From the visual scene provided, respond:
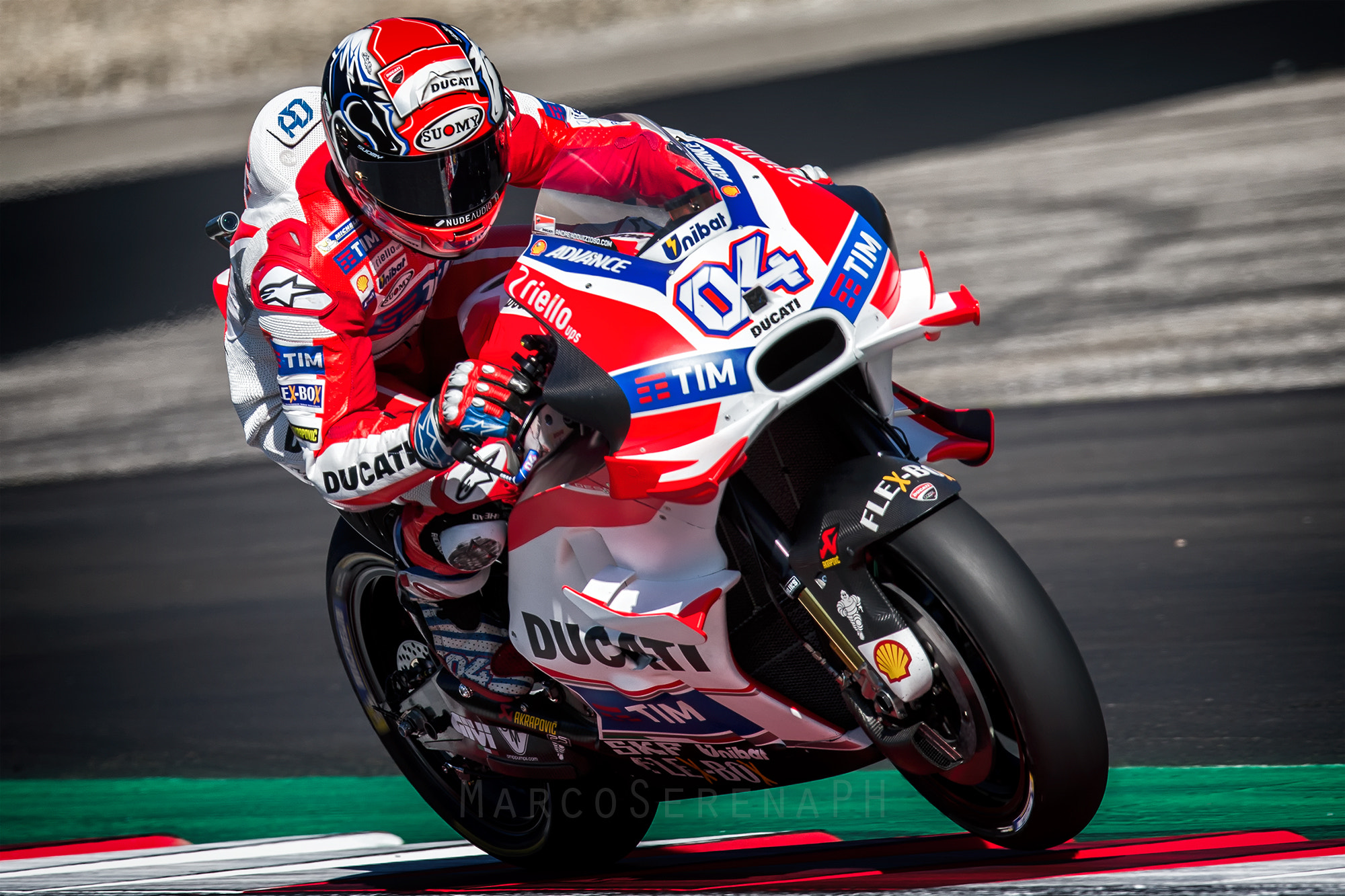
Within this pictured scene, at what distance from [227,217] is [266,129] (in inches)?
11.0

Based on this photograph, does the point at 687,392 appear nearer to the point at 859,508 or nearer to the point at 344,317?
the point at 859,508

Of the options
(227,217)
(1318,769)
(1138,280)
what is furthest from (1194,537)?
(227,217)

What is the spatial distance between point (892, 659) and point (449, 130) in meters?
1.28

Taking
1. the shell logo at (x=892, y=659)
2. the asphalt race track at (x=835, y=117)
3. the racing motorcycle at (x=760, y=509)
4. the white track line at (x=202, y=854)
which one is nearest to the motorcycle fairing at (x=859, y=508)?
the racing motorcycle at (x=760, y=509)

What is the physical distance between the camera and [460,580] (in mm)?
3197

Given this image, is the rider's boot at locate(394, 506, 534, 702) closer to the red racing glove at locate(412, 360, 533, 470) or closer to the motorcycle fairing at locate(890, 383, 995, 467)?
the red racing glove at locate(412, 360, 533, 470)

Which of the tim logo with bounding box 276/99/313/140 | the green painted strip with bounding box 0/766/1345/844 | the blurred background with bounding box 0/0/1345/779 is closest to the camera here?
the tim logo with bounding box 276/99/313/140

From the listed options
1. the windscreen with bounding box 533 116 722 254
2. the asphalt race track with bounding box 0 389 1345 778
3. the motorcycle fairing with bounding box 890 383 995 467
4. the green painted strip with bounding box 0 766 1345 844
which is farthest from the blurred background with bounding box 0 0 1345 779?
the windscreen with bounding box 533 116 722 254

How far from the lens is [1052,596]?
15.8 ft

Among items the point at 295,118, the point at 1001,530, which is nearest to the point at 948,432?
the point at 295,118

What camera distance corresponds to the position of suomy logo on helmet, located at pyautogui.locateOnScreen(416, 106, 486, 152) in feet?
9.17

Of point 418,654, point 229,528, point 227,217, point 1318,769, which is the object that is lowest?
point 229,528

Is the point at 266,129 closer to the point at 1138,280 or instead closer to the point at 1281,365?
the point at 1281,365

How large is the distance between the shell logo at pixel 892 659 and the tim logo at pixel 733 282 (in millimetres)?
614
